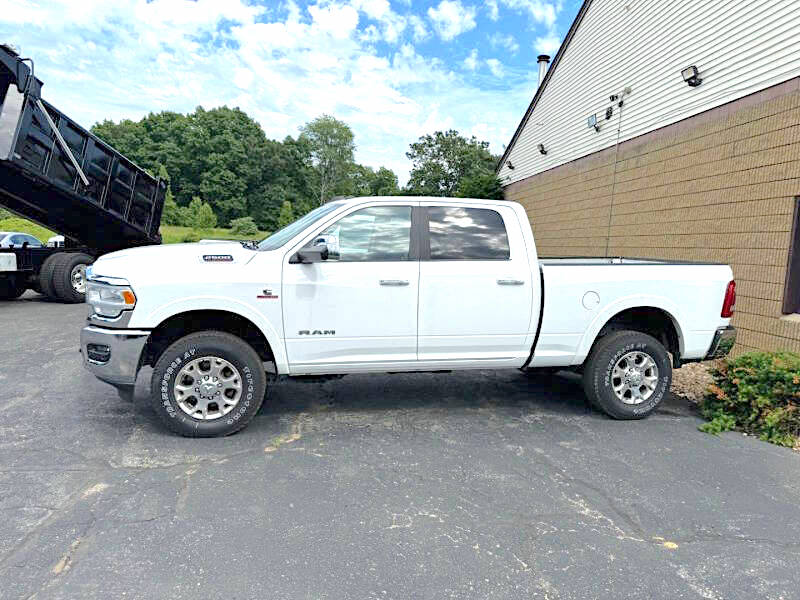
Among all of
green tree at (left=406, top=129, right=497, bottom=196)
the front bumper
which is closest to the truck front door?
the front bumper

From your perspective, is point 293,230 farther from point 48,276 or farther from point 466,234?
point 48,276

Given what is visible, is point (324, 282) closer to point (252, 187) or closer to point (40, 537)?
point (40, 537)

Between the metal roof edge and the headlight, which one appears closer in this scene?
the headlight

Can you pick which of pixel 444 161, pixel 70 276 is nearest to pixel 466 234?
pixel 70 276

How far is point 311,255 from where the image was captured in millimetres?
4277

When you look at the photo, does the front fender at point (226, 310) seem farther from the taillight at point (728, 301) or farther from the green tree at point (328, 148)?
the green tree at point (328, 148)

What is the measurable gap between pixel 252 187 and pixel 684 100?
66896 millimetres

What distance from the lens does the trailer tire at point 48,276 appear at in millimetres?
11242

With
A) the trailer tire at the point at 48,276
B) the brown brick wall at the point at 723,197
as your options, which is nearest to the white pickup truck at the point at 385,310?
the brown brick wall at the point at 723,197

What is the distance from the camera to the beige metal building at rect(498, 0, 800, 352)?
22.6 feet

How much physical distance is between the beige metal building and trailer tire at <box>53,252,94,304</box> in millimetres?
11427

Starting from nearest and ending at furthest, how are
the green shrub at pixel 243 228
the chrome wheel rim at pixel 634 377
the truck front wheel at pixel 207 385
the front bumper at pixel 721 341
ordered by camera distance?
the truck front wheel at pixel 207 385 < the chrome wheel rim at pixel 634 377 < the front bumper at pixel 721 341 < the green shrub at pixel 243 228

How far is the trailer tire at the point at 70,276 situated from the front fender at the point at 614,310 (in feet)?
35.2

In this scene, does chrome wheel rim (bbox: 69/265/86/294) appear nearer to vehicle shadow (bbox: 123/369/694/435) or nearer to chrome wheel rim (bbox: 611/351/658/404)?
vehicle shadow (bbox: 123/369/694/435)
